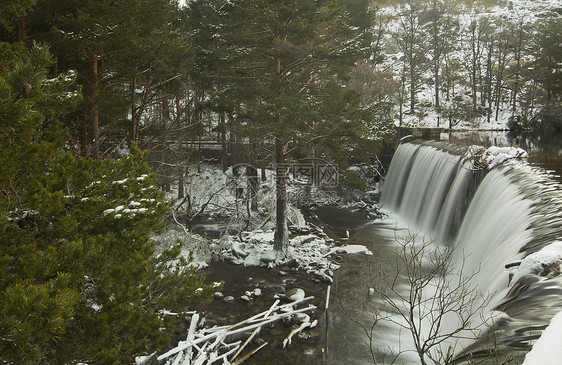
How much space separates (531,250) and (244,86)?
33.9 ft

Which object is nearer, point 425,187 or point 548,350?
point 548,350

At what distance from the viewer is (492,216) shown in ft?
38.0

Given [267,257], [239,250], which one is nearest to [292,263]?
[267,257]

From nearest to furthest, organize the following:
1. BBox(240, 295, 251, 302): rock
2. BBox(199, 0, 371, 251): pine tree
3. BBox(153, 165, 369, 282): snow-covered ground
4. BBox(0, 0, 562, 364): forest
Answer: BBox(0, 0, 562, 364): forest → BBox(240, 295, 251, 302): rock → BBox(199, 0, 371, 251): pine tree → BBox(153, 165, 369, 282): snow-covered ground

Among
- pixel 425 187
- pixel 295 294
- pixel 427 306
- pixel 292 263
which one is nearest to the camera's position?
pixel 427 306

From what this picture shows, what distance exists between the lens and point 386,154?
27.3 m

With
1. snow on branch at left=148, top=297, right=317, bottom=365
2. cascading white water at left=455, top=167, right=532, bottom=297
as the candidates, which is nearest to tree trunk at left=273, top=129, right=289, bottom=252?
snow on branch at left=148, top=297, right=317, bottom=365

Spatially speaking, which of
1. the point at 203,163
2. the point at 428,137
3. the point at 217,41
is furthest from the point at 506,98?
the point at 217,41

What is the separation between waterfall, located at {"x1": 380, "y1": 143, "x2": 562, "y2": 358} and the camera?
6.04 m

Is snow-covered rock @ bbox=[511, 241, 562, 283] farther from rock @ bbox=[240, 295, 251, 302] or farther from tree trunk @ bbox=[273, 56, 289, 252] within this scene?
tree trunk @ bbox=[273, 56, 289, 252]

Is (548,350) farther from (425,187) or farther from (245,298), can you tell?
(425,187)

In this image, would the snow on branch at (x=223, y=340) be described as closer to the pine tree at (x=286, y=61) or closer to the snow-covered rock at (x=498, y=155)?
the pine tree at (x=286, y=61)

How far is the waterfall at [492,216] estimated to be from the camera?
6.04 m

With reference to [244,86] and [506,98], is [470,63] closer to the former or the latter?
[506,98]
